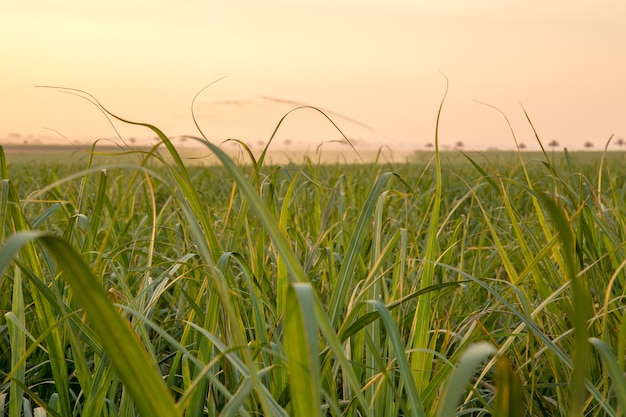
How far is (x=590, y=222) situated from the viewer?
1.49m

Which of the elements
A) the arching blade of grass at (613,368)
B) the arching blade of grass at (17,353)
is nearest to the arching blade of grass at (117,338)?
the arching blade of grass at (613,368)

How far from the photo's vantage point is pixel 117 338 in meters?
0.53

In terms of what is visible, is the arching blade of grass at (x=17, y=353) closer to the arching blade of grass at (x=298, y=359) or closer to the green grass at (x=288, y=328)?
the green grass at (x=288, y=328)

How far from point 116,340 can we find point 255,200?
0.16 m

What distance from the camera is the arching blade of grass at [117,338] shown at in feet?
1.67

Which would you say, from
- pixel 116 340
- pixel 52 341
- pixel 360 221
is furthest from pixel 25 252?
pixel 116 340

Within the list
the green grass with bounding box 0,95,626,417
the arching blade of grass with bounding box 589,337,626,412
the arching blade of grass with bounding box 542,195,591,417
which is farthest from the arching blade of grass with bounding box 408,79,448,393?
the arching blade of grass with bounding box 542,195,591,417

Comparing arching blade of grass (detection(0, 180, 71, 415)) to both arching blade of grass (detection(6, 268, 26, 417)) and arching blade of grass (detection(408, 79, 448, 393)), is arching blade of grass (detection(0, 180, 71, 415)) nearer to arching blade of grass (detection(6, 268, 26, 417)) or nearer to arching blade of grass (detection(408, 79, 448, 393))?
arching blade of grass (detection(6, 268, 26, 417))

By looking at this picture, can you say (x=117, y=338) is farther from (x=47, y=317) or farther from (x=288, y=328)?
(x=47, y=317)

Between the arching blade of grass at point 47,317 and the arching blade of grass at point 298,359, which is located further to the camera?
the arching blade of grass at point 47,317

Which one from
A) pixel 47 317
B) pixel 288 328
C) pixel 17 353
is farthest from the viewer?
pixel 47 317

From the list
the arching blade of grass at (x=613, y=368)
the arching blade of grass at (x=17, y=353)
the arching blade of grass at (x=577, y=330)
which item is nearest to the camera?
the arching blade of grass at (x=577, y=330)

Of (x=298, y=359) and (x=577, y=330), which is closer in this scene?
(x=577, y=330)

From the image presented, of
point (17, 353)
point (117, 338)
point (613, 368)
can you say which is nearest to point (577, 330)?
point (613, 368)
